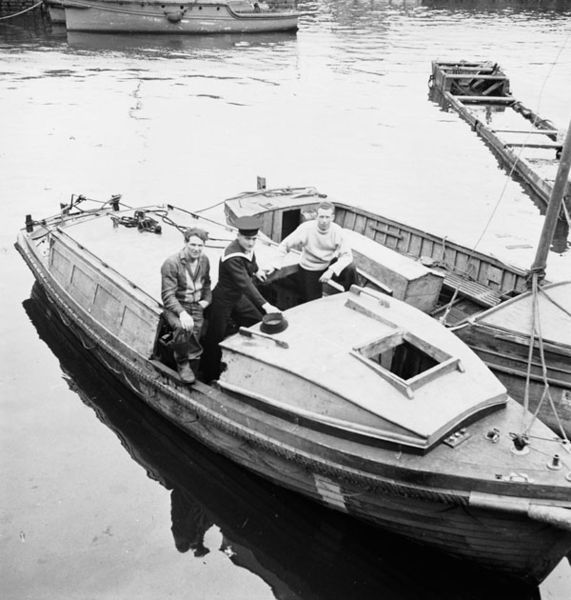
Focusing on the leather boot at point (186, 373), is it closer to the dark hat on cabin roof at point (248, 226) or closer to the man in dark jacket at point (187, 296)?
the man in dark jacket at point (187, 296)

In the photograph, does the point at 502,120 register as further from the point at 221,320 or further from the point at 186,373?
the point at 186,373

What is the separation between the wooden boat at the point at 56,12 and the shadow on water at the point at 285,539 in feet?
204

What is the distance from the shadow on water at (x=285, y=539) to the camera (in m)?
7.79

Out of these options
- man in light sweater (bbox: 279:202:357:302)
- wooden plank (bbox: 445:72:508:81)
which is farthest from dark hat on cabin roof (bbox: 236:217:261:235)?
wooden plank (bbox: 445:72:508:81)

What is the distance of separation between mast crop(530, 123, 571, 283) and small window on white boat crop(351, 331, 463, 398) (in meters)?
3.73

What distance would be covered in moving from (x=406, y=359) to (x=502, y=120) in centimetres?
2877

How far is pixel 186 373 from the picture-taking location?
30.1ft

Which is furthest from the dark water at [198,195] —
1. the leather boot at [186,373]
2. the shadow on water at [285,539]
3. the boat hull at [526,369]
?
the boat hull at [526,369]

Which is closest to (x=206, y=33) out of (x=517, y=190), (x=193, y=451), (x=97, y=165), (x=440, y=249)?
(x=97, y=165)

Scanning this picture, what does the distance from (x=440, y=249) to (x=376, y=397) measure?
748 cm

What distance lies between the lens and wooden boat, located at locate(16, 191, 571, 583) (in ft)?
22.9

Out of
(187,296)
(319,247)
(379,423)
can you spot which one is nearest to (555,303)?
(319,247)

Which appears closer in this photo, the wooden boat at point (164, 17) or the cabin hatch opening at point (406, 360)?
the cabin hatch opening at point (406, 360)

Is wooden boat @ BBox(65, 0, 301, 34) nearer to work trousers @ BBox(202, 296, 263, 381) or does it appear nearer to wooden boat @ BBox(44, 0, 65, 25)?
wooden boat @ BBox(44, 0, 65, 25)
